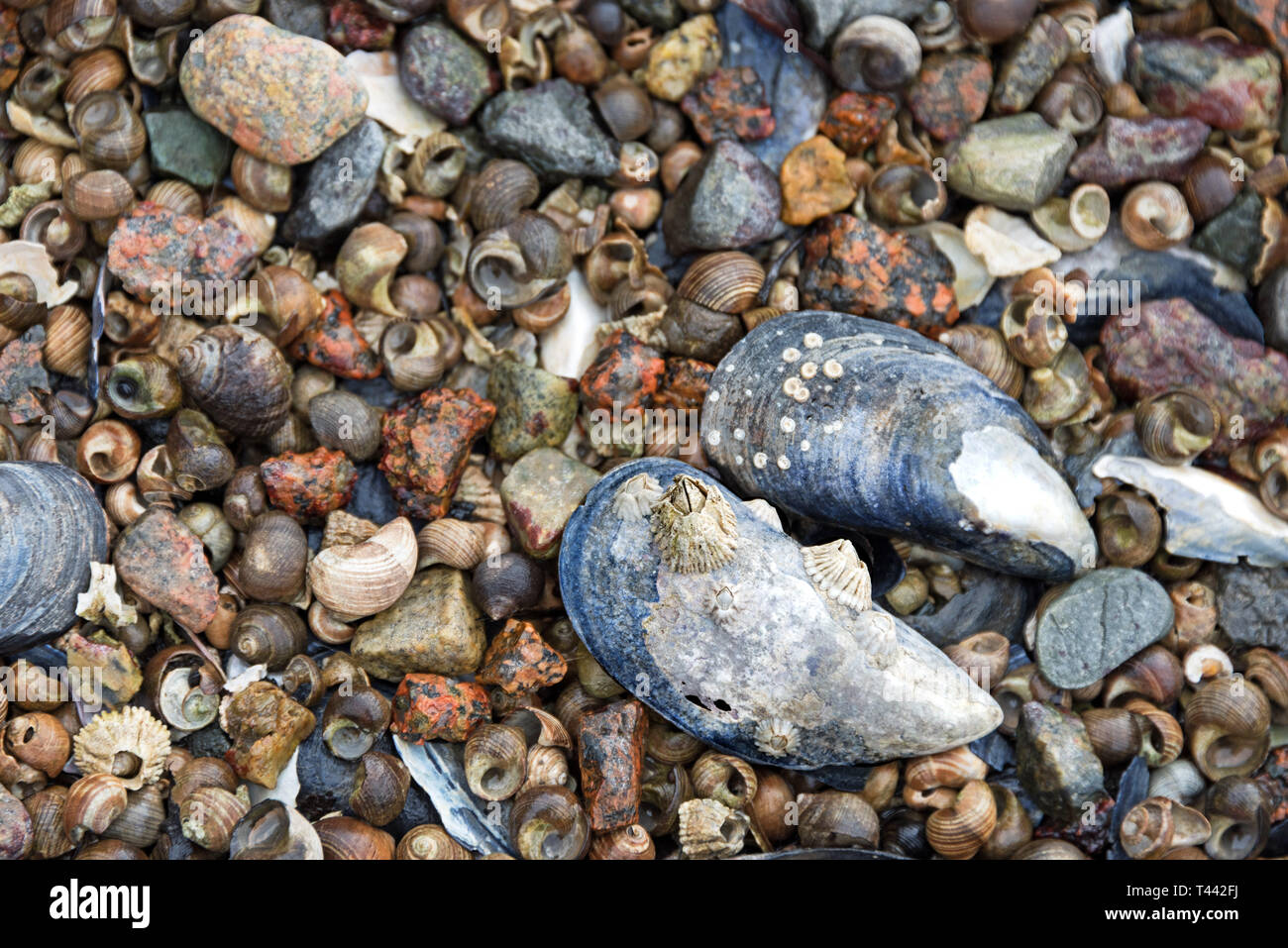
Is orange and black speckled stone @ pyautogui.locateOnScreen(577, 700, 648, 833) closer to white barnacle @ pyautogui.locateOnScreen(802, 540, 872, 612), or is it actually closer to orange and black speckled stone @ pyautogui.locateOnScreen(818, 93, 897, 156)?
white barnacle @ pyautogui.locateOnScreen(802, 540, 872, 612)

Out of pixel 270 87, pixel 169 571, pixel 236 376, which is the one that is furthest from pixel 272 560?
pixel 270 87

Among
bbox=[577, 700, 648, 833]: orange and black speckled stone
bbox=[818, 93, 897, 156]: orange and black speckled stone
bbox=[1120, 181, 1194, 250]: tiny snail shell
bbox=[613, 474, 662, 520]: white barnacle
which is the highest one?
bbox=[818, 93, 897, 156]: orange and black speckled stone

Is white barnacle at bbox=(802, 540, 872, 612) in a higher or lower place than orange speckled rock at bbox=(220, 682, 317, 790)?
higher

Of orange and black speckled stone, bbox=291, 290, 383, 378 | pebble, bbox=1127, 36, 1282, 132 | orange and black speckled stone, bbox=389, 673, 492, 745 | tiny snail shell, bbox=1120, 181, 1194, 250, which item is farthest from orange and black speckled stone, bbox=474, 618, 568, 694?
pebble, bbox=1127, 36, 1282, 132

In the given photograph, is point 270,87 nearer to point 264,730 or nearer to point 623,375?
point 623,375

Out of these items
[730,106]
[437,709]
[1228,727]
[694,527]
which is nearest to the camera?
[694,527]
